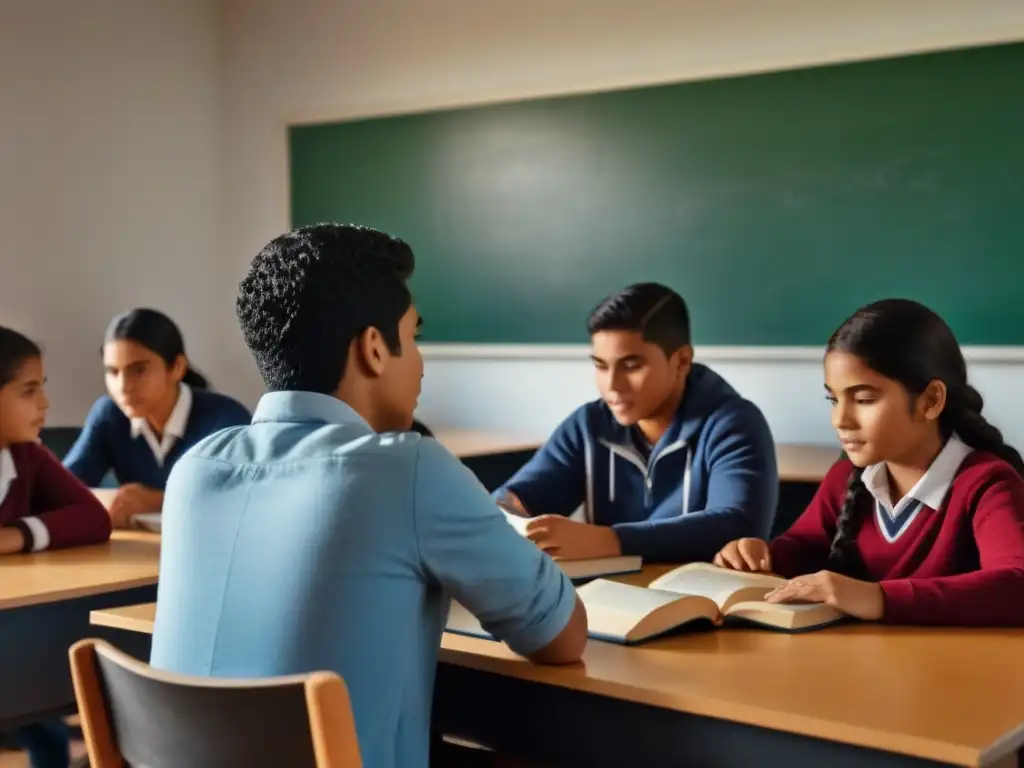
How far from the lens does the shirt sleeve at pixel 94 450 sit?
130 inches

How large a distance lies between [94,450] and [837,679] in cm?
246

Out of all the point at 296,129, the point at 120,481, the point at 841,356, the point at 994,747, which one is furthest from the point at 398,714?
the point at 296,129

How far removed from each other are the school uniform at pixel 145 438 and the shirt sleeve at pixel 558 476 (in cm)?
96

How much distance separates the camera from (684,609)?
1.56 m

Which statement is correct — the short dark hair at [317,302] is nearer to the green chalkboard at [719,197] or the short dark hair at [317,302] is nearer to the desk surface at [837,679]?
the desk surface at [837,679]

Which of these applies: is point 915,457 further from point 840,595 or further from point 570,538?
point 570,538

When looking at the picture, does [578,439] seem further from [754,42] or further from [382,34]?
[382,34]

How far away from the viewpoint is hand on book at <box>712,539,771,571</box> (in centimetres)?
198

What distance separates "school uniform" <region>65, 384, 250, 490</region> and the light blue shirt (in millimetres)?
1840

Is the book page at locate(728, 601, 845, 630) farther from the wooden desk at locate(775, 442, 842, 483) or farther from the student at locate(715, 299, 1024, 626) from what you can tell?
the wooden desk at locate(775, 442, 842, 483)

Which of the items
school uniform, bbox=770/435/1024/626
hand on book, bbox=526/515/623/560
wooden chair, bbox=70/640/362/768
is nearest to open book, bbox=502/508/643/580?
hand on book, bbox=526/515/623/560

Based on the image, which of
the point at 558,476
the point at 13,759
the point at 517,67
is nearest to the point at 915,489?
the point at 558,476

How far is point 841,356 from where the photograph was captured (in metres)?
1.84

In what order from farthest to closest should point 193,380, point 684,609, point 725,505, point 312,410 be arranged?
point 193,380, point 725,505, point 684,609, point 312,410
